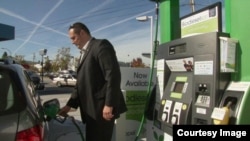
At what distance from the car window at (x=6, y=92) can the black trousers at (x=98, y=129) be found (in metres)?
1.13

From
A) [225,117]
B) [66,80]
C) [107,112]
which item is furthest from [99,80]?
[66,80]

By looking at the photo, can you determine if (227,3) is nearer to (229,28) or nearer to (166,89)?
(229,28)

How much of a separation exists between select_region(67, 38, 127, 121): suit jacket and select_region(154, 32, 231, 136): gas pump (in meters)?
0.52

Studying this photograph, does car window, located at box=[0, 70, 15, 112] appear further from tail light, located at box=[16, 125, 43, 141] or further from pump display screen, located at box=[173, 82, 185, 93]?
pump display screen, located at box=[173, 82, 185, 93]

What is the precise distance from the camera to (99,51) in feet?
12.0

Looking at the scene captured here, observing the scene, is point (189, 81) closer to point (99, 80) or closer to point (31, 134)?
point (99, 80)

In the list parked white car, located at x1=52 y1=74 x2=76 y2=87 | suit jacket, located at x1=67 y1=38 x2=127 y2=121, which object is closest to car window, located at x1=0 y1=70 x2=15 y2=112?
suit jacket, located at x1=67 y1=38 x2=127 y2=121

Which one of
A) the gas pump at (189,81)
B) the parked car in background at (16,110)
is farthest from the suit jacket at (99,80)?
the parked car in background at (16,110)

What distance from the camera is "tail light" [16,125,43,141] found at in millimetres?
2406

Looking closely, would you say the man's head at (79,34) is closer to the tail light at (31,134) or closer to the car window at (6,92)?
the car window at (6,92)

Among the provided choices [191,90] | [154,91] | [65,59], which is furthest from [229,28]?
[65,59]

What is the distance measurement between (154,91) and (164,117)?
2.12ft

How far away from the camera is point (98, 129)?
146 inches

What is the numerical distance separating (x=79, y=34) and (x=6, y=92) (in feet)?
4.11
